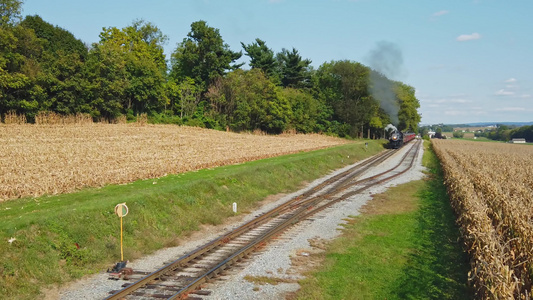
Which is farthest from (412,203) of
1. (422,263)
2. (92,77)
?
(92,77)

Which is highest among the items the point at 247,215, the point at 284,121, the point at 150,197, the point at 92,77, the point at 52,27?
the point at 52,27

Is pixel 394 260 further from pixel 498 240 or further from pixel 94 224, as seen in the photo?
pixel 94 224

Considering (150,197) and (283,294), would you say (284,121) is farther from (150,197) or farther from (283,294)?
(283,294)

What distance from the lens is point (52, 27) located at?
5597cm

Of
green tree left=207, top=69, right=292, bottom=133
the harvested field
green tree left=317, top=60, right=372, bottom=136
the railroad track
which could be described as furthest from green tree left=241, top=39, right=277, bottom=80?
the railroad track

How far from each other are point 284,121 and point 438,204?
52116mm

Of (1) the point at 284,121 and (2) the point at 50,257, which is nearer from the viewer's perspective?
(2) the point at 50,257

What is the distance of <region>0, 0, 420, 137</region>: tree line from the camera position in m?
43.8

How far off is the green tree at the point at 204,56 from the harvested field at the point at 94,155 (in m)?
24.9

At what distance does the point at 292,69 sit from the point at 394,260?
8158cm

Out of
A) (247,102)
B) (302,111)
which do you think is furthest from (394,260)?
(302,111)

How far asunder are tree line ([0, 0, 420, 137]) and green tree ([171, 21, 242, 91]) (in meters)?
0.18

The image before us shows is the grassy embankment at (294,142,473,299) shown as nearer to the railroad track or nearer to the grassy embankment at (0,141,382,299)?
the railroad track

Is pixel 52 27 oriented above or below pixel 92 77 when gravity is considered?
above
